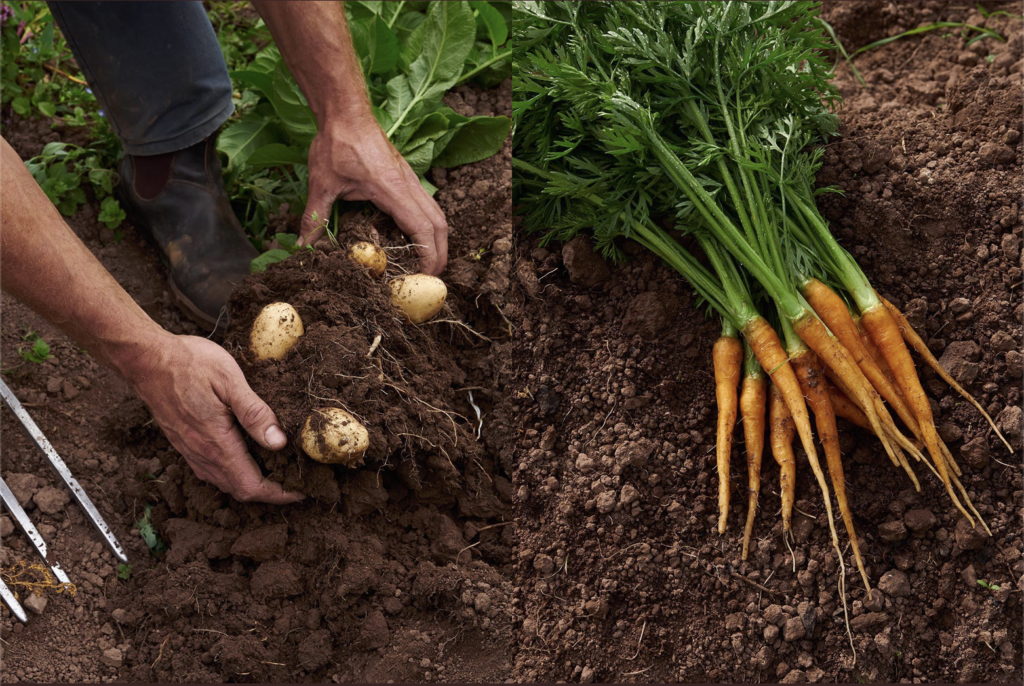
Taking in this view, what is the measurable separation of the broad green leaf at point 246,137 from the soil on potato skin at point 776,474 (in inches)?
43.9

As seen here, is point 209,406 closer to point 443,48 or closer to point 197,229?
point 197,229

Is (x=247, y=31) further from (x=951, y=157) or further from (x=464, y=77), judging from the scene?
(x=951, y=157)

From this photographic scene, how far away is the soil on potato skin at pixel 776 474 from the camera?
185cm

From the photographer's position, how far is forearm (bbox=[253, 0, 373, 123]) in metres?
2.19

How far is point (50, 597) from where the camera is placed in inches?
73.6

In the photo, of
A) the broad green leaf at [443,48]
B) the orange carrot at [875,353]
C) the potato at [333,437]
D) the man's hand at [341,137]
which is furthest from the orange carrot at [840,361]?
the broad green leaf at [443,48]

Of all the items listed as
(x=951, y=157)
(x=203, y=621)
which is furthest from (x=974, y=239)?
(x=203, y=621)

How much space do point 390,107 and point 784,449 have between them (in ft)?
5.69

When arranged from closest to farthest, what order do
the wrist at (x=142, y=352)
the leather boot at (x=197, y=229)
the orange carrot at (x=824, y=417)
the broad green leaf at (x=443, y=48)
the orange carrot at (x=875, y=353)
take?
1. the wrist at (x=142, y=352)
2. the orange carrot at (x=824, y=417)
3. the orange carrot at (x=875, y=353)
4. the leather boot at (x=197, y=229)
5. the broad green leaf at (x=443, y=48)

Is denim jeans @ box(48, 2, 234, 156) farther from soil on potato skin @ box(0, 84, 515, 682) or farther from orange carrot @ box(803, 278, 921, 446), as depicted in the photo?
orange carrot @ box(803, 278, 921, 446)

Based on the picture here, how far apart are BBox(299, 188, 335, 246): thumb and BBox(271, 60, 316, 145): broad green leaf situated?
0.38 meters

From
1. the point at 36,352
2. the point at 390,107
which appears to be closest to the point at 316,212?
the point at 390,107

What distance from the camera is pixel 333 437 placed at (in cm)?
→ 178

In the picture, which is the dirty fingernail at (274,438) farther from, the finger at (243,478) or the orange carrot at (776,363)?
the orange carrot at (776,363)
